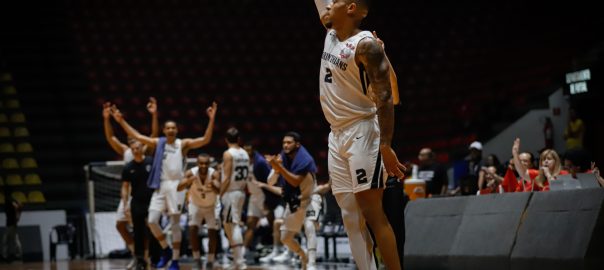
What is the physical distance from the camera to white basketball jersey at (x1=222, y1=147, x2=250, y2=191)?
13984 millimetres

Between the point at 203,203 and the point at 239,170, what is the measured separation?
1.35m

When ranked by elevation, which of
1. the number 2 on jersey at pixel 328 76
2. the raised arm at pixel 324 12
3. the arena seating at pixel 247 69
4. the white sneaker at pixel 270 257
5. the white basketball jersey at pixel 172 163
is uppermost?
the arena seating at pixel 247 69

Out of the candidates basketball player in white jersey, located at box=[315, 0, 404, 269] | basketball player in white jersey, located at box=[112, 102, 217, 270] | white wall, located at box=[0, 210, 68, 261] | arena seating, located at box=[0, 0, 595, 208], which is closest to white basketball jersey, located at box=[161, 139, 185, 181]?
basketball player in white jersey, located at box=[112, 102, 217, 270]

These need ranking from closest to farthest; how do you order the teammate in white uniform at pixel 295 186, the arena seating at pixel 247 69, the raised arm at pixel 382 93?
the raised arm at pixel 382 93, the teammate in white uniform at pixel 295 186, the arena seating at pixel 247 69

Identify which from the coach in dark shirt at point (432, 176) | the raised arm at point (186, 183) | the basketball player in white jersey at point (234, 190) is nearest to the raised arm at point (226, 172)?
the basketball player in white jersey at point (234, 190)

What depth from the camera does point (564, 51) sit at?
21.9 meters

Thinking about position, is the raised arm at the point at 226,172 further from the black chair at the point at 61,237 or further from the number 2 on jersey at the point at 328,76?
the black chair at the point at 61,237

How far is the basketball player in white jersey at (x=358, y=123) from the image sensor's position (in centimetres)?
602

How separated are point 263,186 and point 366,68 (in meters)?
9.31

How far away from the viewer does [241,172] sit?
46.9 ft

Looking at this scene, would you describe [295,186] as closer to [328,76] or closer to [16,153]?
[328,76]

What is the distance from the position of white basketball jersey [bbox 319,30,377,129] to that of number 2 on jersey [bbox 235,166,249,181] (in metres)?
7.90

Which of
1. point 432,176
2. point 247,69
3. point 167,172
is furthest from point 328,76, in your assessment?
point 247,69

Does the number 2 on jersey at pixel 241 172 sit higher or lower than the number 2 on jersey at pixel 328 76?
lower
